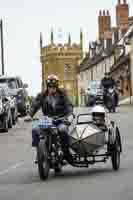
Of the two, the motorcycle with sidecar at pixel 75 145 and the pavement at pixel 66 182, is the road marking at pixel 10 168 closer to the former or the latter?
→ the pavement at pixel 66 182

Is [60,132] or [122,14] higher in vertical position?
[122,14]

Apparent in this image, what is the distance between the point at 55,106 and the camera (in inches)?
587

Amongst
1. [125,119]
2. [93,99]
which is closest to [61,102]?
[125,119]

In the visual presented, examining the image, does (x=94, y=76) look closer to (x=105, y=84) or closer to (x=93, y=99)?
(x=93, y=99)

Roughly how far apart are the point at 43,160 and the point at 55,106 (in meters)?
1.26

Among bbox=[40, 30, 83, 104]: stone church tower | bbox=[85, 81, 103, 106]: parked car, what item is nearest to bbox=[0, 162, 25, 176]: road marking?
bbox=[85, 81, 103, 106]: parked car

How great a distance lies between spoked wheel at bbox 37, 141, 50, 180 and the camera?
547 inches

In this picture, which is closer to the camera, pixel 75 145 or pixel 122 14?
pixel 75 145

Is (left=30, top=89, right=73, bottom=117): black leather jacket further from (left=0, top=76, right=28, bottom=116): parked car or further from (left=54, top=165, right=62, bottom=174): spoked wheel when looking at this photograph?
(left=0, top=76, right=28, bottom=116): parked car

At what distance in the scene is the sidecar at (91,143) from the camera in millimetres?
14570

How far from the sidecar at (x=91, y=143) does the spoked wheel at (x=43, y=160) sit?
621 mm

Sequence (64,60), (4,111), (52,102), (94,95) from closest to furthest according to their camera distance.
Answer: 1. (52,102)
2. (4,111)
3. (94,95)
4. (64,60)

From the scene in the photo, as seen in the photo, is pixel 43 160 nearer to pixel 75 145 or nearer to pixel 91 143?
pixel 75 145

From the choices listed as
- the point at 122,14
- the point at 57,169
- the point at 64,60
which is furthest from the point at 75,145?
the point at 64,60
